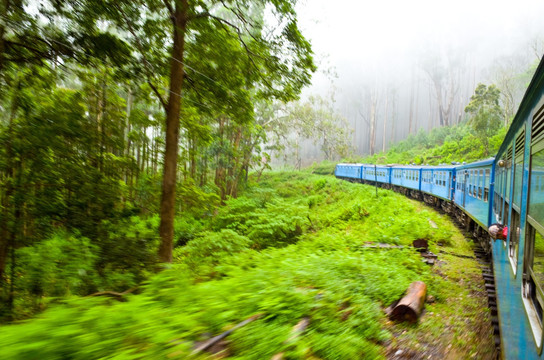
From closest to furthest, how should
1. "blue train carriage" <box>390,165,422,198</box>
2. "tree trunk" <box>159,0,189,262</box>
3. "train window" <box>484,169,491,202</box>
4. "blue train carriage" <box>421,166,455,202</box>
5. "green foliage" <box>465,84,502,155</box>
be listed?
"tree trunk" <box>159,0,189,262</box> → "train window" <box>484,169,491,202</box> → "blue train carriage" <box>421,166,455,202</box> → "blue train carriage" <box>390,165,422,198</box> → "green foliage" <box>465,84,502,155</box>

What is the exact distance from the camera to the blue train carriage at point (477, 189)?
6688mm

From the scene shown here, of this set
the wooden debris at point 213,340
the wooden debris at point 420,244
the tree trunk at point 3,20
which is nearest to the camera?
the wooden debris at point 213,340

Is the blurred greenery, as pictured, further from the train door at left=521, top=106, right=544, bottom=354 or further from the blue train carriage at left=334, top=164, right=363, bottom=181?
the train door at left=521, top=106, right=544, bottom=354

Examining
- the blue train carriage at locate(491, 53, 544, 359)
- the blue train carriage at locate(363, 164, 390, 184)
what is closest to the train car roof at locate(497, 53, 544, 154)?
the blue train carriage at locate(491, 53, 544, 359)

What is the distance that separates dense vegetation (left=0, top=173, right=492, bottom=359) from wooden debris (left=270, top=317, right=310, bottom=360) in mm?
43

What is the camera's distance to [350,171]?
31609 millimetres

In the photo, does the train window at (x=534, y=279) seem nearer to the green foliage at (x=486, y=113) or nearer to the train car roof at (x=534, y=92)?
the train car roof at (x=534, y=92)

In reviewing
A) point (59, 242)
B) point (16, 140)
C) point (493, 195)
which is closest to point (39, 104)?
point (16, 140)

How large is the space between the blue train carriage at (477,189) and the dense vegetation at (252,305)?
1.16 meters

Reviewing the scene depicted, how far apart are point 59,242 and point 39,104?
2273mm

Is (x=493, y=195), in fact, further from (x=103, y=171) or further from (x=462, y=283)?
(x=103, y=171)

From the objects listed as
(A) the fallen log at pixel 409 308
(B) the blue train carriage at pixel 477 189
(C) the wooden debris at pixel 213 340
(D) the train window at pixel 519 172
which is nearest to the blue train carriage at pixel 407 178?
(B) the blue train carriage at pixel 477 189

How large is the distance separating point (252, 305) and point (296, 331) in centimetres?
60

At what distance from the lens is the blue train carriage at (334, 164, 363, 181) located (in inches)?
1122
